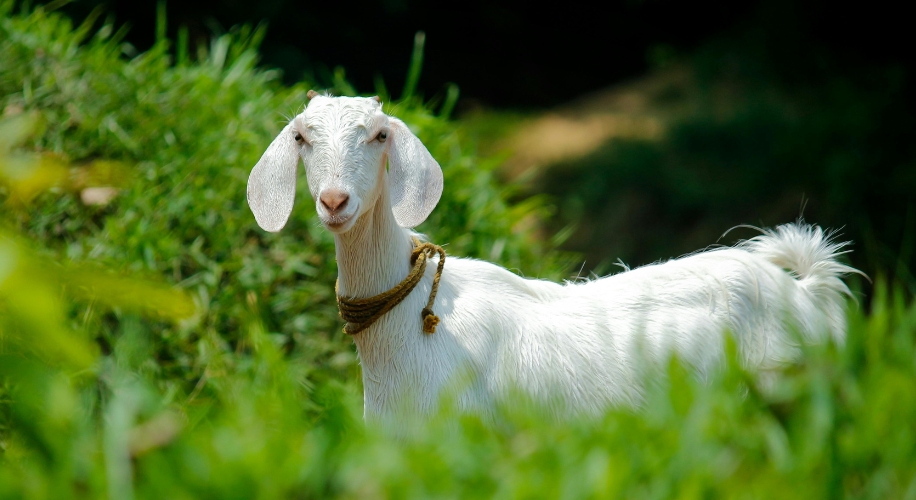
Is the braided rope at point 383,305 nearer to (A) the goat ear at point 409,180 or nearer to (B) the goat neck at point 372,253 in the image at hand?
(B) the goat neck at point 372,253

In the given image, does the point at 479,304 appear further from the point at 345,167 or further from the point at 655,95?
the point at 655,95

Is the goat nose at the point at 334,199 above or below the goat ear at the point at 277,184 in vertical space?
above

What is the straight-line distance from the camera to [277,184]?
279 centimetres

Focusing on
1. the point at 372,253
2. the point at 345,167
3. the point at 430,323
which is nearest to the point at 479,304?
the point at 430,323

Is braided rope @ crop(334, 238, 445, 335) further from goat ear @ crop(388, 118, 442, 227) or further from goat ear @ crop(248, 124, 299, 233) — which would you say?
goat ear @ crop(248, 124, 299, 233)

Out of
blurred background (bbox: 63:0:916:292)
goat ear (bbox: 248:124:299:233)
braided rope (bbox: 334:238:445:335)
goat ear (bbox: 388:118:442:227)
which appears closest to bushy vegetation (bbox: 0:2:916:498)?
braided rope (bbox: 334:238:445:335)

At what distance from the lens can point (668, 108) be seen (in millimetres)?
11984

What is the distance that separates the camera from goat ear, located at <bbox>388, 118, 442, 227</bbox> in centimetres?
273

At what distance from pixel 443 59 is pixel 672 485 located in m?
12.6

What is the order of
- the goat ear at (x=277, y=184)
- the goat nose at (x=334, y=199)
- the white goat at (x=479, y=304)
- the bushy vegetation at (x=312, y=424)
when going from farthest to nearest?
the goat ear at (x=277, y=184), the white goat at (x=479, y=304), the goat nose at (x=334, y=199), the bushy vegetation at (x=312, y=424)

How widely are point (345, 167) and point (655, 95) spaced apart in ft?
34.5

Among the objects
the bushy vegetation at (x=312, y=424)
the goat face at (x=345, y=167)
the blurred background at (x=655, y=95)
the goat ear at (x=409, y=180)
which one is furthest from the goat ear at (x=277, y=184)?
the blurred background at (x=655, y=95)

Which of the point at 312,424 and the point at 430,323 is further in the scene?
the point at 430,323

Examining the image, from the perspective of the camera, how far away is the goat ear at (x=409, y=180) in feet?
8.95
